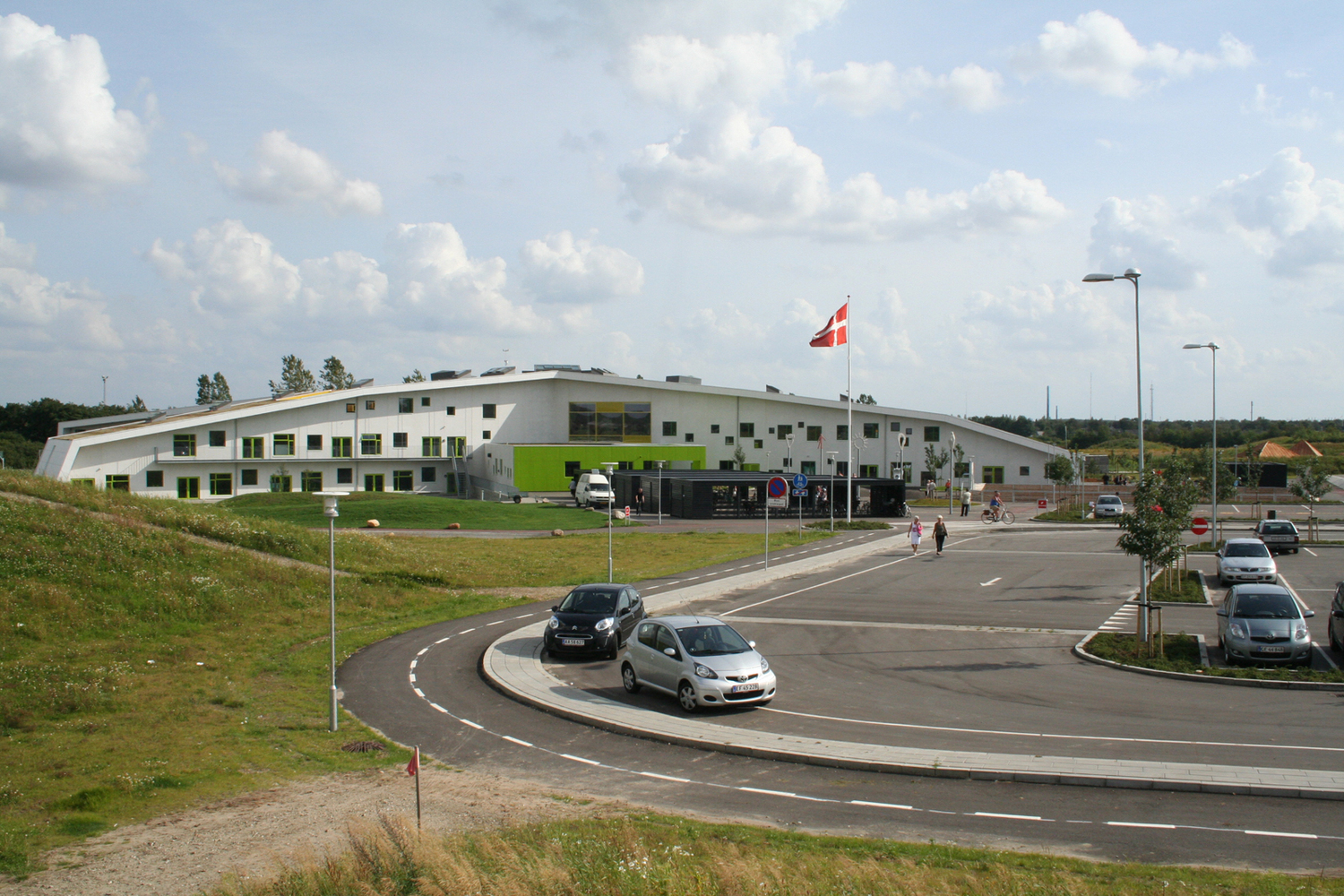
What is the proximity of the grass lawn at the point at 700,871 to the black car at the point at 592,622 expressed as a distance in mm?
9972

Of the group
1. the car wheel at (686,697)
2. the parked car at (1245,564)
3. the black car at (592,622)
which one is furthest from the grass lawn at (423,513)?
the car wheel at (686,697)

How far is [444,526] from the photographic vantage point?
52.0 m

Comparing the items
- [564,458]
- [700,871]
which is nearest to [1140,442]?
[700,871]

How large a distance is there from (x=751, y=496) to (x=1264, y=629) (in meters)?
42.5

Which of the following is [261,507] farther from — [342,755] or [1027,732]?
[1027,732]

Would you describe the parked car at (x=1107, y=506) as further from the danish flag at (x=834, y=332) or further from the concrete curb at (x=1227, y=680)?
the concrete curb at (x=1227, y=680)

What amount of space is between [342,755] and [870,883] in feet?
26.5

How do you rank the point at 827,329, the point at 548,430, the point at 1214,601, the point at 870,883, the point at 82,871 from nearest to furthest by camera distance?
the point at 870,883 → the point at 82,871 → the point at 1214,601 → the point at 827,329 → the point at 548,430

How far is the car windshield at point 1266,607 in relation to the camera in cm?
1792

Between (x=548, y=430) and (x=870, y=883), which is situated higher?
(x=548, y=430)

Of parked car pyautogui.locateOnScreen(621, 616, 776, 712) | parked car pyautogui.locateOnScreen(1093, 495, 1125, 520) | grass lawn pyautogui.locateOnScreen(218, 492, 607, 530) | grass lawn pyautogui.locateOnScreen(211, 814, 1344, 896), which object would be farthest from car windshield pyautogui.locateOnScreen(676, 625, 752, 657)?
parked car pyautogui.locateOnScreen(1093, 495, 1125, 520)

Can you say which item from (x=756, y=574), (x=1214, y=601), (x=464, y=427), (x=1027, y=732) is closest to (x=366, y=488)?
(x=464, y=427)

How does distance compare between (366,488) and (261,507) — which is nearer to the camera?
(261,507)

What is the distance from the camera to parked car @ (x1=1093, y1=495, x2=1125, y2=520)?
54.7m
